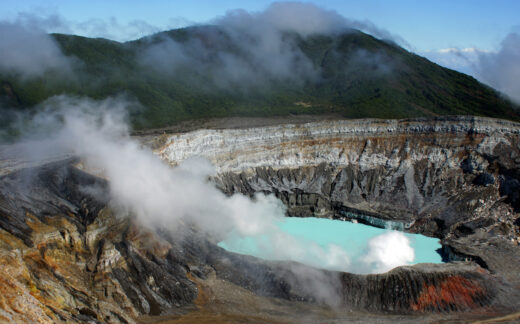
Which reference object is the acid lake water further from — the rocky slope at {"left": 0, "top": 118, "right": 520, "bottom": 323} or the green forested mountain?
the green forested mountain

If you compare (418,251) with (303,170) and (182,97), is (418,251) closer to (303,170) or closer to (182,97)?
(303,170)

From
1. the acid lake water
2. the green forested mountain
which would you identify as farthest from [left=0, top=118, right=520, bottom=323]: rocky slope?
the green forested mountain

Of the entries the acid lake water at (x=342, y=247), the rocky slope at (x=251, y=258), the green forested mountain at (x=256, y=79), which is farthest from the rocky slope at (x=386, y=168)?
the green forested mountain at (x=256, y=79)

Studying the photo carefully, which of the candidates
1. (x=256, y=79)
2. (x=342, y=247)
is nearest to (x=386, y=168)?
(x=342, y=247)

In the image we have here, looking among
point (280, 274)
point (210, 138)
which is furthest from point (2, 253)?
point (210, 138)

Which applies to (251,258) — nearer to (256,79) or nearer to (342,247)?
(342,247)

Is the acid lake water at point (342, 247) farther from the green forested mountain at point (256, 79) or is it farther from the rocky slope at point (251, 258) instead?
the green forested mountain at point (256, 79)
